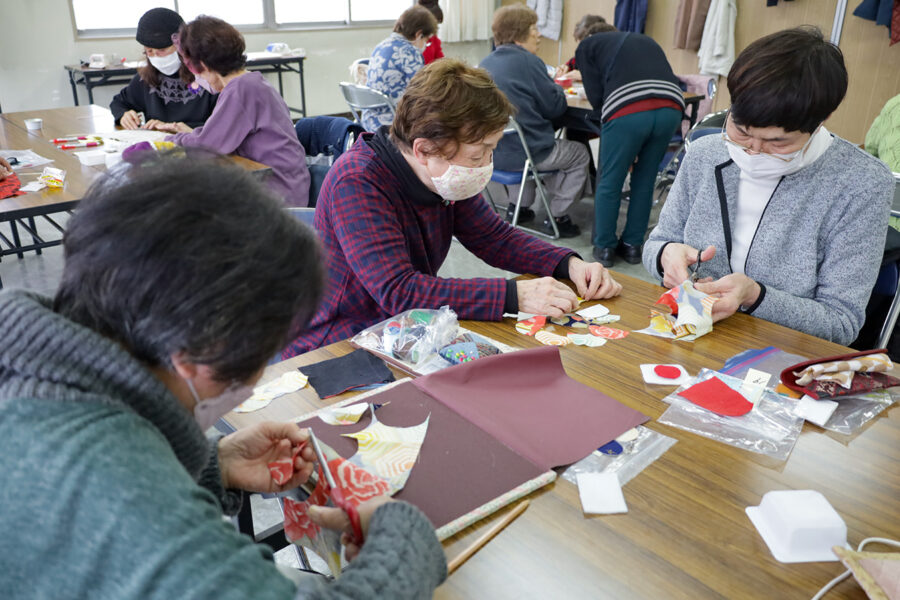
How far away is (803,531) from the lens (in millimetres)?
788

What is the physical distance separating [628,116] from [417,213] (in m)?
2.33

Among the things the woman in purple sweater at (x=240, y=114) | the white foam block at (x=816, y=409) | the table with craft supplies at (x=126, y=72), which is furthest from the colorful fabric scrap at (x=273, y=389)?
the table with craft supplies at (x=126, y=72)

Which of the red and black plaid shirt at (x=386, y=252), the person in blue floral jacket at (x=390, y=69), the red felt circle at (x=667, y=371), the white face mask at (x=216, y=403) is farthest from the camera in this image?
the person in blue floral jacket at (x=390, y=69)

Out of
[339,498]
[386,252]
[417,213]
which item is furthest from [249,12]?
[339,498]

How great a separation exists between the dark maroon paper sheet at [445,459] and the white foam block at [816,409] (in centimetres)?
49

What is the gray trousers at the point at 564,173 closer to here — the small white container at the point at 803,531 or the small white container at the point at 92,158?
the small white container at the point at 92,158

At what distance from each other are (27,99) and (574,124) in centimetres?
487

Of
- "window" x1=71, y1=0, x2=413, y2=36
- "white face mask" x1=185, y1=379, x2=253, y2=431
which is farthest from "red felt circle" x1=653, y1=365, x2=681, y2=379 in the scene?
"window" x1=71, y1=0, x2=413, y2=36

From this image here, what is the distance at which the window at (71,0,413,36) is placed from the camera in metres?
6.14

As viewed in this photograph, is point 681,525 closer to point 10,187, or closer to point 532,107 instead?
point 10,187

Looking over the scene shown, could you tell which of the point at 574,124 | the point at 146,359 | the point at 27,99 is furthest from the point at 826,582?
the point at 27,99

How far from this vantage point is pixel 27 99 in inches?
231

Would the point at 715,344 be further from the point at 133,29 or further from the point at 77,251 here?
the point at 133,29

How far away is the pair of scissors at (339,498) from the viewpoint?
786mm
